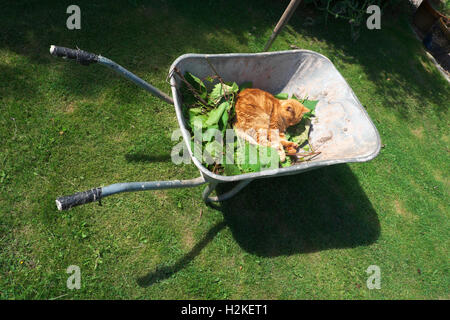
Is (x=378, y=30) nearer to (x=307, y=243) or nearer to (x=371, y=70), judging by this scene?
(x=371, y=70)

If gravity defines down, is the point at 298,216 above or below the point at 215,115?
below

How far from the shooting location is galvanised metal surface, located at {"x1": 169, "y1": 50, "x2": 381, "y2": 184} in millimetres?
3000

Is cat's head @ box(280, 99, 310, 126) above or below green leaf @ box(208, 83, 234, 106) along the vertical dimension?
above

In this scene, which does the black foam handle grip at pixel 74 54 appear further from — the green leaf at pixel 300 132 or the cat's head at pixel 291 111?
the green leaf at pixel 300 132

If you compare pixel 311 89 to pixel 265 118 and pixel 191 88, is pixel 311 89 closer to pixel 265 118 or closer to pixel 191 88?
pixel 265 118

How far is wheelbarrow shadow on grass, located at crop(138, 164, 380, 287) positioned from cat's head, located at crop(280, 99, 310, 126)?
0.99 metres

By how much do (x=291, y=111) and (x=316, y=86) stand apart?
760 mm

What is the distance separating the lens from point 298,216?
3.67 meters

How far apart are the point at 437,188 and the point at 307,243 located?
283cm

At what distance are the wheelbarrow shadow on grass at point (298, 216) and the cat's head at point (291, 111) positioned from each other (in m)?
0.99

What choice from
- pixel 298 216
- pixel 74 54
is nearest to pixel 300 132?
pixel 298 216

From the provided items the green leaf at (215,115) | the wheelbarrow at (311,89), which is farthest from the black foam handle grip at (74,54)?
the green leaf at (215,115)

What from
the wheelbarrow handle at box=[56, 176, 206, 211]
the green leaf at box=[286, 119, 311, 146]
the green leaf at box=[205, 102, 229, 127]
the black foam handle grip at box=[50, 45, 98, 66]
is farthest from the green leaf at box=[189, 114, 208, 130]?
the green leaf at box=[286, 119, 311, 146]

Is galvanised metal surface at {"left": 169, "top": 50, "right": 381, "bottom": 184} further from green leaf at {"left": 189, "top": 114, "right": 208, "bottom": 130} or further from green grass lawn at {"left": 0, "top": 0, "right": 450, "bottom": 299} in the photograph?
green grass lawn at {"left": 0, "top": 0, "right": 450, "bottom": 299}
